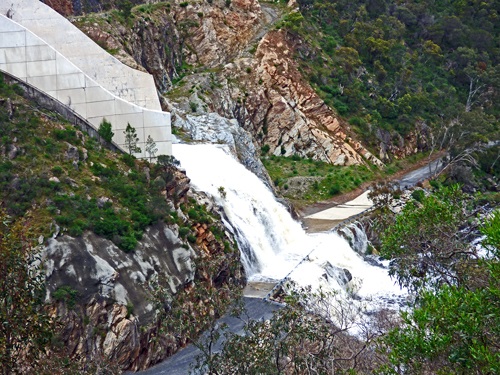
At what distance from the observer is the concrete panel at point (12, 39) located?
1166 inches

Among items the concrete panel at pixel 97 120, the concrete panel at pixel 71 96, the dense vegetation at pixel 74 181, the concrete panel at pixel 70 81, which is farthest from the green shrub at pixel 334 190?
the concrete panel at pixel 70 81

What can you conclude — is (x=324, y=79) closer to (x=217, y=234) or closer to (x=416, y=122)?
(x=416, y=122)

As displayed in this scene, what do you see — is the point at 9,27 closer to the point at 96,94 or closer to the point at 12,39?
the point at 12,39

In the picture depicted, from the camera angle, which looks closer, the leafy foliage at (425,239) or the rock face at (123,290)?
the leafy foliage at (425,239)

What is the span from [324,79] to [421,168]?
31.5 feet

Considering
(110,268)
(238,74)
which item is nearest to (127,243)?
(110,268)

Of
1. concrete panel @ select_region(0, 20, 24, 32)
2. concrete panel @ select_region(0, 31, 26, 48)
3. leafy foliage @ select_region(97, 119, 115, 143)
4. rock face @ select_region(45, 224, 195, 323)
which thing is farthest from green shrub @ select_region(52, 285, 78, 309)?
concrete panel @ select_region(0, 20, 24, 32)

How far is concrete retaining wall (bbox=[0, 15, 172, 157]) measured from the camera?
2970 cm

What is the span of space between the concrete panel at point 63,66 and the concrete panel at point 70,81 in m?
0.13

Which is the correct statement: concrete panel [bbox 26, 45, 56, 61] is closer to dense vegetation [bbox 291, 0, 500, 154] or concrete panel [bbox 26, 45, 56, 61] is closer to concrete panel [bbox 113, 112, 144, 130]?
concrete panel [bbox 113, 112, 144, 130]

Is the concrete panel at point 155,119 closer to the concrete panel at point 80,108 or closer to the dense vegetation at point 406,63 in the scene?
the concrete panel at point 80,108

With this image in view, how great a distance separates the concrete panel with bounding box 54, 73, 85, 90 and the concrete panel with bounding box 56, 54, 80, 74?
5.2 inches

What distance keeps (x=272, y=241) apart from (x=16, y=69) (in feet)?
43.2

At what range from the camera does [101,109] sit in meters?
30.4
